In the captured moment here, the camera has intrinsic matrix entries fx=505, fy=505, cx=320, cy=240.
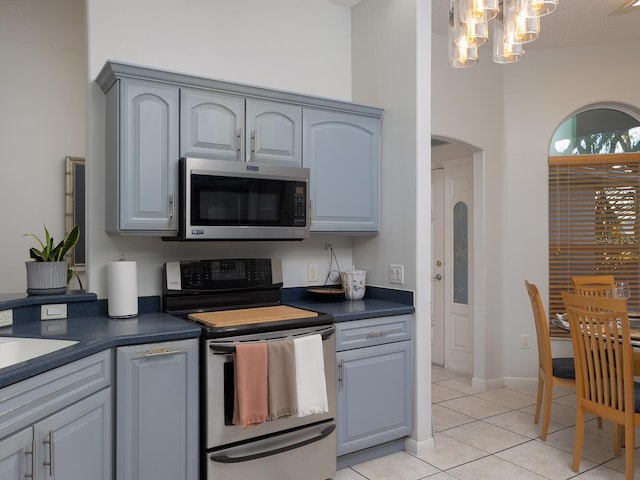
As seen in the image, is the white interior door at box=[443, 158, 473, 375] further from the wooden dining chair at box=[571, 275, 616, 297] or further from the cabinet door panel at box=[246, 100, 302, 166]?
the cabinet door panel at box=[246, 100, 302, 166]

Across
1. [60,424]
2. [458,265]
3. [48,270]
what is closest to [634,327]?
[458,265]

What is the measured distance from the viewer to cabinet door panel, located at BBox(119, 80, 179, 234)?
2502 millimetres

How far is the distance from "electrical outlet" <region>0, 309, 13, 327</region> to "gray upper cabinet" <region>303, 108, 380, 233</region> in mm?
1648

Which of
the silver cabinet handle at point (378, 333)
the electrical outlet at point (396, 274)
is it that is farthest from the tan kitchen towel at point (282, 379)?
the electrical outlet at point (396, 274)

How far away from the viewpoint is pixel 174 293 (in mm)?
2781

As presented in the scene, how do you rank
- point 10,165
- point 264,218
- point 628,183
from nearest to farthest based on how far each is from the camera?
point 264,218 → point 10,165 → point 628,183

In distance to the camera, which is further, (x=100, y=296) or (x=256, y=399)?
(x=100, y=296)

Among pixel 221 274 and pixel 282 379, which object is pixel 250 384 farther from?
pixel 221 274

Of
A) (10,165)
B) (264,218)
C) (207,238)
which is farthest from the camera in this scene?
(10,165)

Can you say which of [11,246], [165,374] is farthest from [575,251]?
[11,246]

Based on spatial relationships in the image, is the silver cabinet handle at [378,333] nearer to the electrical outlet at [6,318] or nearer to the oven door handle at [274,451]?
the oven door handle at [274,451]

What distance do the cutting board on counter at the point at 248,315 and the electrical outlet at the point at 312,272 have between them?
1.72 ft

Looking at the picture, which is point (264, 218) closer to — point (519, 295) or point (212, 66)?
point (212, 66)

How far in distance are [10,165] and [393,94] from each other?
2893 millimetres
